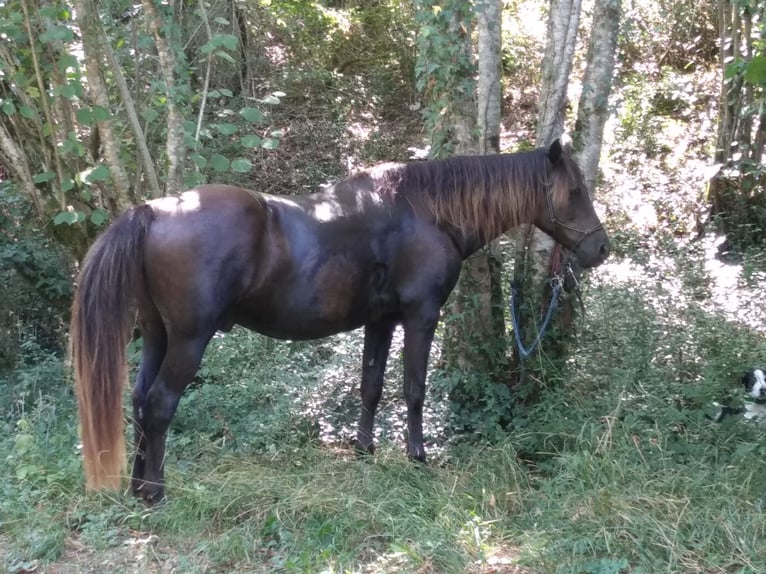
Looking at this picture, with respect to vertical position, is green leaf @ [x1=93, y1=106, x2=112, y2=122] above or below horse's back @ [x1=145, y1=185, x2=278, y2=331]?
above

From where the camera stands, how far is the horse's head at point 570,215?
441 centimetres

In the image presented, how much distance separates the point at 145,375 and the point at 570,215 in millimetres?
2713

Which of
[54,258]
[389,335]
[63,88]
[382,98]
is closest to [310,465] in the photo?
[389,335]

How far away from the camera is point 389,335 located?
4.51 meters

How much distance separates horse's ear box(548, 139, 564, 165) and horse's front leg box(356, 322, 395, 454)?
1437 mm

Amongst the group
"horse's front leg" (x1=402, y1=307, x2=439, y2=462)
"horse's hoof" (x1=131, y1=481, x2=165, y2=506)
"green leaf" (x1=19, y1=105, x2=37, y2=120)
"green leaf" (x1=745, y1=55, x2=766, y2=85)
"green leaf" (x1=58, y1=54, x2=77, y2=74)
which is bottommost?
"horse's hoof" (x1=131, y1=481, x2=165, y2=506)

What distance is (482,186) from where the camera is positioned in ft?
14.3

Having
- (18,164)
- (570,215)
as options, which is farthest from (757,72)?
(18,164)

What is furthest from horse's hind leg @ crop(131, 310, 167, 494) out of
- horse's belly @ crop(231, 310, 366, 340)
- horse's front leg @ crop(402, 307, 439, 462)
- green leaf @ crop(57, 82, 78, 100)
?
green leaf @ crop(57, 82, 78, 100)

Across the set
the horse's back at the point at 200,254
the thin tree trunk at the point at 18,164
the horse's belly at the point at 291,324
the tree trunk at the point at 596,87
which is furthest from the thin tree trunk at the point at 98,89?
the tree trunk at the point at 596,87

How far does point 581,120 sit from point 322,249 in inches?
93.2

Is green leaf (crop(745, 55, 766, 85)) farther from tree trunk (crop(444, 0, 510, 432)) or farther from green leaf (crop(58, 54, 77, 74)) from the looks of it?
green leaf (crop(58, 54, 77, 74))

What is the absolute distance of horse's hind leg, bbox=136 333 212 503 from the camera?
3594mm

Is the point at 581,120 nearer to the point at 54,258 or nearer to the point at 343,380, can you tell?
the point at 343,380
